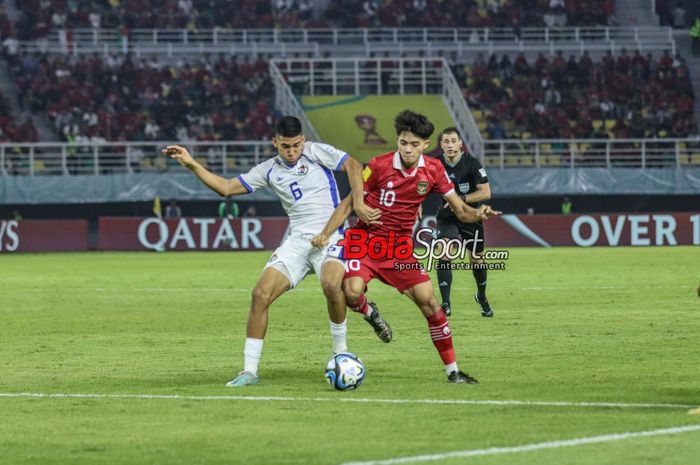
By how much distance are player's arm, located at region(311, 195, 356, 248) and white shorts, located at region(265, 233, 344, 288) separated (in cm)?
24

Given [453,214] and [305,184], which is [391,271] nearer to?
[305,184]

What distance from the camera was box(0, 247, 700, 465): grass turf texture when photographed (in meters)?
8.33

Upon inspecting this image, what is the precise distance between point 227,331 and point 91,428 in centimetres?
785

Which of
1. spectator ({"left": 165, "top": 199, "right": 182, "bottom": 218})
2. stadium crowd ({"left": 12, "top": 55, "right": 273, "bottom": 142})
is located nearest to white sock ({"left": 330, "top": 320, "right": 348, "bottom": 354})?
spectator ({"left": 165, "top": 199, "right": 182, "bottom": 218})

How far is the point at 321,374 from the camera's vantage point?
12.3m

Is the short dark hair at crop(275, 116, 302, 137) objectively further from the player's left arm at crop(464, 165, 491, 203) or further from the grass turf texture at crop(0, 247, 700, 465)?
the player's left arm at crop(464, 165, 491, 203)

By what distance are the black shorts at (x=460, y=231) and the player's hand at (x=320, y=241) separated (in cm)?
699

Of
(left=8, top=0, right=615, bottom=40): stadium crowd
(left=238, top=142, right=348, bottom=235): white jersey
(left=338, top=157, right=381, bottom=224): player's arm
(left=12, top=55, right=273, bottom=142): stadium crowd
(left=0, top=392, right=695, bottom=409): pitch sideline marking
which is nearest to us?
(left=0, top=392, right=695, bottom=409): pitch sideline marking

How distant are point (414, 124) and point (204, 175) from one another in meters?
1.92

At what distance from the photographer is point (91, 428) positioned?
9211mm

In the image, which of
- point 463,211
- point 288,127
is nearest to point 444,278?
point 463,211

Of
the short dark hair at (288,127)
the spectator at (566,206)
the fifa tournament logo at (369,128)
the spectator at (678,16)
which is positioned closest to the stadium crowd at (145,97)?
the fifa tournament logo at (369,128)

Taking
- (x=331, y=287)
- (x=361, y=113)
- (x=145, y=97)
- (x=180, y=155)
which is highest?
(x=145, y=97)

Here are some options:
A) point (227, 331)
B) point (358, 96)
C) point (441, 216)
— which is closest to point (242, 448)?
point (227, 331)
